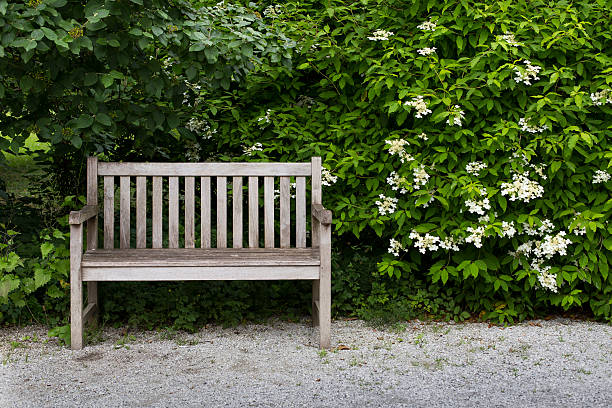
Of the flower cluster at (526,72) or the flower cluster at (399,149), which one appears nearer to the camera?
the flower cluster at (526,72)

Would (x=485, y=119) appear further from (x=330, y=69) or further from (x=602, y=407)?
(x=602, y=407)

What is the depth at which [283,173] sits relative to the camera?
4629 mm

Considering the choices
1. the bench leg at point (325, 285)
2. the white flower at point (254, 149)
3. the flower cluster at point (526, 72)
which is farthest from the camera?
the white flower at point (254, 149)

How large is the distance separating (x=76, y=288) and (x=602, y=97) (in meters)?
3.35

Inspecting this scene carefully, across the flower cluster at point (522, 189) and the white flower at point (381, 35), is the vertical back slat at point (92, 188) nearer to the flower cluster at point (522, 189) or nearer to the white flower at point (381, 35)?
the white flower at point (381, 35)

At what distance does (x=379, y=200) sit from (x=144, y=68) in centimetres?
176

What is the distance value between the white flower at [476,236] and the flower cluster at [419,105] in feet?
2.56

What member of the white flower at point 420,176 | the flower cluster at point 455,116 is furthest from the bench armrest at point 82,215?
the flower cluster at point 455,116

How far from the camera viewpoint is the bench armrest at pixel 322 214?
4070mm

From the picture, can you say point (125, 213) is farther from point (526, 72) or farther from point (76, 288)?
point (526, 72)

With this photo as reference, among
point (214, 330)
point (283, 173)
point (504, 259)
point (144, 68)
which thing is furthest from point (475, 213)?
point (144, 68)

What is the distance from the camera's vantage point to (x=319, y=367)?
3.86m

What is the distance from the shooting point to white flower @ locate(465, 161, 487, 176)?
14.7 ft

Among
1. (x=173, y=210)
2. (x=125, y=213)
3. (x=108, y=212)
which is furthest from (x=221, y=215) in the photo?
(x=108, y=212)
